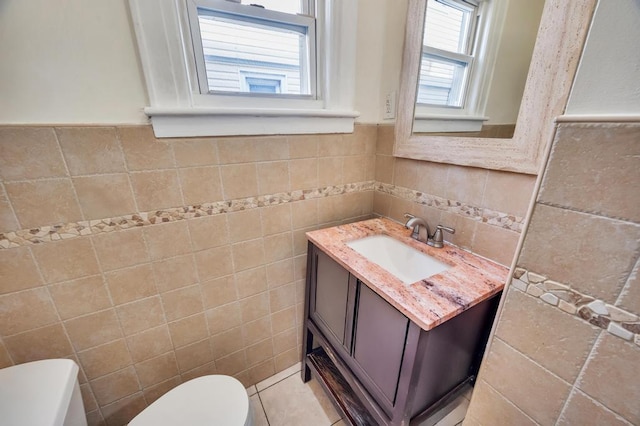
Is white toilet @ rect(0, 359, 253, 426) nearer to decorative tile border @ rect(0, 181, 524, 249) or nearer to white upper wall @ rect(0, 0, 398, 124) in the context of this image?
decorative tile border @ rect(0, 181, 524, 249)

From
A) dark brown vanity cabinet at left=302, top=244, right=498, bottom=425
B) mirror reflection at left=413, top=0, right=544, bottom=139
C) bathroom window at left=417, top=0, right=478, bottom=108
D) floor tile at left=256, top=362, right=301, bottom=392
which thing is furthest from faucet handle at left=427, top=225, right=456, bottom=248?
floor tile at left=256, top=362, right=301, bottom=392

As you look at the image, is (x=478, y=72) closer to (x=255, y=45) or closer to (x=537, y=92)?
(x=537, y=92)

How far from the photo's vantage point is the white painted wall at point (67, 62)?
64 centimetres

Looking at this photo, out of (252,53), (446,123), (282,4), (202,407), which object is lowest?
(202,407)

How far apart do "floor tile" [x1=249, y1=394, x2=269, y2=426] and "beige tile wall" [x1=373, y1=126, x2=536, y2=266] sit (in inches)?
47.4

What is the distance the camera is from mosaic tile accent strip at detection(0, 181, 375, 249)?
743 mm

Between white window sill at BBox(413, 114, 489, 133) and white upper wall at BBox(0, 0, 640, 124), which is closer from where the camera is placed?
white upper wall at BBox(0, 0, 640, 124)

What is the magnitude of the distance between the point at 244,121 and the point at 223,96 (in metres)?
0.13

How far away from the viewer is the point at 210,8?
2.87ft

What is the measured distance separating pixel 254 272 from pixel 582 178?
1124 millimetres

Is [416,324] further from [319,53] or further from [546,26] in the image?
[319,53]

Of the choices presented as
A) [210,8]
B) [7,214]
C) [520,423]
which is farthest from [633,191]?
[7,214]

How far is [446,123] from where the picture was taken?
102 centimetres

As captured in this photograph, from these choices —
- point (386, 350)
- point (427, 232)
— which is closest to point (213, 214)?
point (386, 350)
